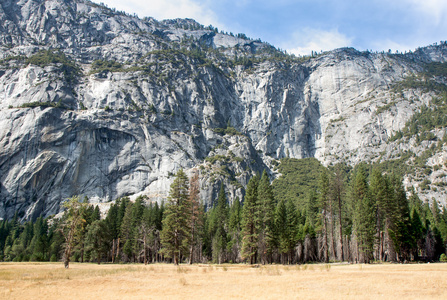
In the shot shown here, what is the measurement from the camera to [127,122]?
139750 mm

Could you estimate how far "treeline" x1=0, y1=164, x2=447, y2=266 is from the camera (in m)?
41.1

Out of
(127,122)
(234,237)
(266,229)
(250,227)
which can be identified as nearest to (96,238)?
(250,227)

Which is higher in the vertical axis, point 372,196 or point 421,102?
point 421,102

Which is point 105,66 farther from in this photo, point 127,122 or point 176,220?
point 176,220

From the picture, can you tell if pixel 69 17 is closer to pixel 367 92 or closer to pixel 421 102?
pixel 367 92

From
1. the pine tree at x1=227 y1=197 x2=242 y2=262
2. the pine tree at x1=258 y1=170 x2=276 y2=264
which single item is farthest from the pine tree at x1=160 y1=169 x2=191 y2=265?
the pine tree at x1=227 y1=197 x2=242 y2=262

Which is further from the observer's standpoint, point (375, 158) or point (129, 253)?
point (375, 158)

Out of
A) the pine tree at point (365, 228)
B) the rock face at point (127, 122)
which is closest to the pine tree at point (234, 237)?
the pine tree at point (365, 228)

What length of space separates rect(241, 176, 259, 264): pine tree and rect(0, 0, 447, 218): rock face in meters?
82.5

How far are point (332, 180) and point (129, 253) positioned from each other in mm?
44219

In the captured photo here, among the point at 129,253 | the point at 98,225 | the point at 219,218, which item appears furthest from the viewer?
the point at 219,218

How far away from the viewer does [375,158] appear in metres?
160

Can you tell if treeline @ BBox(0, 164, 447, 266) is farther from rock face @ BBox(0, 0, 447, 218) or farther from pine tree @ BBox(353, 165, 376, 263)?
rock face @ BBox(0, 0, 447, 218)

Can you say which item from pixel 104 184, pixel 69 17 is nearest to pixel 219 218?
pixel 104 184
